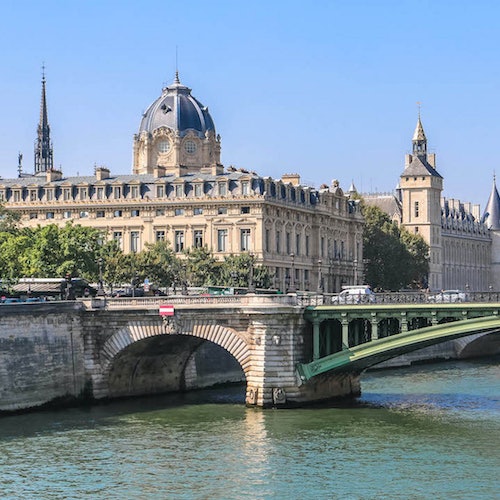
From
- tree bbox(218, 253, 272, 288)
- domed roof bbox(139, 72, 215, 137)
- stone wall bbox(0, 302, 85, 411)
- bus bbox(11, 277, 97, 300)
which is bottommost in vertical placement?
stone wall bbox(0, 302, 85, 411)

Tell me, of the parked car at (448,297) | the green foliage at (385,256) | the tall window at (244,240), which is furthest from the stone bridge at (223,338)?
the green foliage at (385,256)

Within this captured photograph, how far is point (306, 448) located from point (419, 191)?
136 metres

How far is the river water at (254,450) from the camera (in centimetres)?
4950

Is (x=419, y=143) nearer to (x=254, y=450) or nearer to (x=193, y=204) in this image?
(x=193, y=204)

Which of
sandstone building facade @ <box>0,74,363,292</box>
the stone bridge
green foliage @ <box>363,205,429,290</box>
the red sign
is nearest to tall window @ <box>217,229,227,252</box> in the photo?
sandstone building facade @ <box>0,74,363,292</box>

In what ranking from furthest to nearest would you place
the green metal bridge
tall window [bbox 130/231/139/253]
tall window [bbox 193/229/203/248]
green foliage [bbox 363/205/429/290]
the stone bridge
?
green foliage [bbox 363/205/429/290] → tall window [bbox 130/231/139/253] → tall window [bbox 193/229/203/248] → the stone bridge → the green metal bridge

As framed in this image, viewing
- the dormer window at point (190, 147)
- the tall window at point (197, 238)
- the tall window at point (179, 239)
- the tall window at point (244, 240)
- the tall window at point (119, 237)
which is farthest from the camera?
the dormer window at point (190, 147)

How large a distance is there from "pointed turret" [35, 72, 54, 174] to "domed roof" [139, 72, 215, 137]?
87.3ft

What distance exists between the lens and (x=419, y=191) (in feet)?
623

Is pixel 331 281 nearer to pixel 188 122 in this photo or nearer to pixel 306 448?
pixel 188 122

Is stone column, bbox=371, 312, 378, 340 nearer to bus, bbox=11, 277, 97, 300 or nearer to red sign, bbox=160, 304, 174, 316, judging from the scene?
red sign, bbox=160, 304, 174, 316

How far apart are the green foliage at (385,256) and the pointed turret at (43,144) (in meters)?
39.0

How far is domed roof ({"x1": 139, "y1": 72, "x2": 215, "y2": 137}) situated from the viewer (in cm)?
13825

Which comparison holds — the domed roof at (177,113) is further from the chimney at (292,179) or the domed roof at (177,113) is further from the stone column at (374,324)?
the stone column at (374,324)
